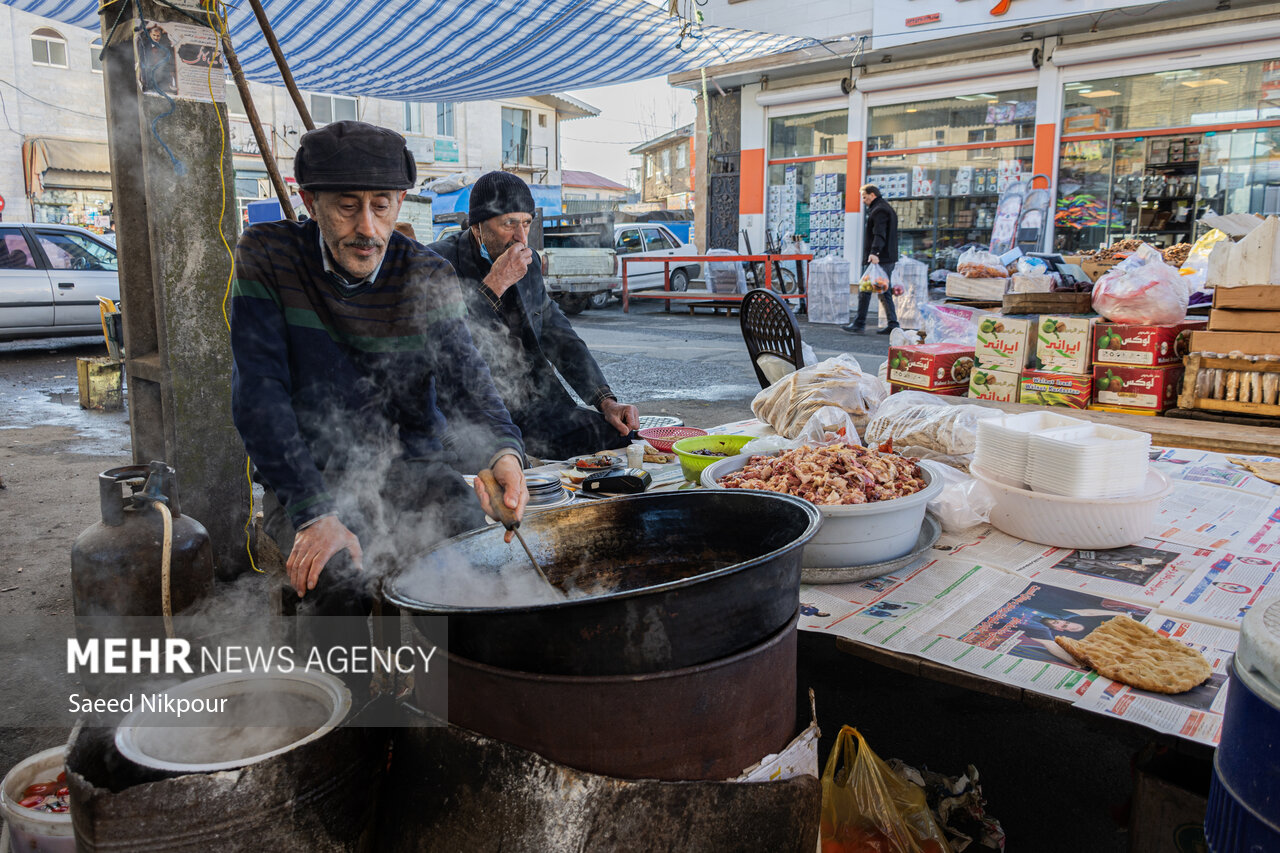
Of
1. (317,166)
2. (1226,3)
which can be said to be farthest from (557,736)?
(1226,3)

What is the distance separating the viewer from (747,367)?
9.73 meters

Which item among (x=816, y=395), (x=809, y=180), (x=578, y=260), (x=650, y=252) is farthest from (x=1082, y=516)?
(x=809, y=180)

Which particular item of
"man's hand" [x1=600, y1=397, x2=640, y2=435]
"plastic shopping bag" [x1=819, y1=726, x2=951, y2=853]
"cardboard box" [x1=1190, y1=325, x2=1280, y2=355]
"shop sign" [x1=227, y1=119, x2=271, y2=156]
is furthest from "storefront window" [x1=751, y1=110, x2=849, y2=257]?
"shop sign" [x1=227, y1=119, x2=271, y2=156]

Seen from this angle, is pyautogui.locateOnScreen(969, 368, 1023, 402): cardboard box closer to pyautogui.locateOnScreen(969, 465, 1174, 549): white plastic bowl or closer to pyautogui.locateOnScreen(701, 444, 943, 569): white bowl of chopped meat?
pyautogui.locateOnScreen(969, 465, 1174, 549): white plastic bowl

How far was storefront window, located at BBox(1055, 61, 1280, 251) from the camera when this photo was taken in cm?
1195

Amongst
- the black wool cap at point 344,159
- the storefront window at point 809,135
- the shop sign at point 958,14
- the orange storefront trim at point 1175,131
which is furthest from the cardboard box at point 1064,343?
the storefront window at point 809,135

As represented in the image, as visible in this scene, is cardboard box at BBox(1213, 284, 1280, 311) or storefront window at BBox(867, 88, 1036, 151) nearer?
cardboard box at BBox(1213, 284, 1280, 311)

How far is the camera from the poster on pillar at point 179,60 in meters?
3.48

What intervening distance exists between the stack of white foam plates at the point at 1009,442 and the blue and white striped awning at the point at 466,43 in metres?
5.61

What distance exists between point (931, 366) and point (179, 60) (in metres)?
3.99

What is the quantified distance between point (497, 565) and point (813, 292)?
12.4m

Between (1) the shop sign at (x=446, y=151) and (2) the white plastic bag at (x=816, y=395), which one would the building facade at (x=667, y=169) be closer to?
(1) the shop sign at (x=446, y=151)

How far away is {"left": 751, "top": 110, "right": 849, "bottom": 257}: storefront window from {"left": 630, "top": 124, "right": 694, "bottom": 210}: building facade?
78.5ft

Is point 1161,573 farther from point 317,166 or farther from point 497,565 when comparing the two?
point 317,166
